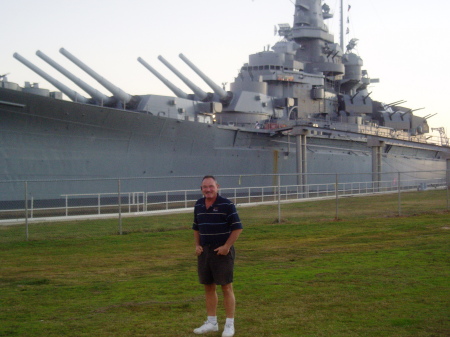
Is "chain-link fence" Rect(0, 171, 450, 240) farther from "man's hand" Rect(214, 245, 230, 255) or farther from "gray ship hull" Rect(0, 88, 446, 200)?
"man's hand" Rect(214, 245, 230, 255)

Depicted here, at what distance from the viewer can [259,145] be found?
35906 mm

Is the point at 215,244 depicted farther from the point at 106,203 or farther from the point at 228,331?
the point at 106,203

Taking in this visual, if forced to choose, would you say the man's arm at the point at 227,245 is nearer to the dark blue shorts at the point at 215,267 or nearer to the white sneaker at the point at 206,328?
the dark blue shorts at the point at 215,267

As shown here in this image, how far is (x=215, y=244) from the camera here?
210 inches

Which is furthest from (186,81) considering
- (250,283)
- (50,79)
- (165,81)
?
(250,283)

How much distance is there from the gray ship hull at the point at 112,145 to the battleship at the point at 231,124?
0.05 m

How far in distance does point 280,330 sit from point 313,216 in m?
12.4

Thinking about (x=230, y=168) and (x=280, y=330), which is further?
(x=230, y=168)

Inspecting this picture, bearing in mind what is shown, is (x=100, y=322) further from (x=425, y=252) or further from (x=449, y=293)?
(x=425, y=252)

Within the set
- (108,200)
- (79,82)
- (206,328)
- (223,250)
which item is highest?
(79,82)

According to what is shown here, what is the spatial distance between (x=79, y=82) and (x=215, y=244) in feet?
83.7

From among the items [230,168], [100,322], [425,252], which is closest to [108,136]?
[230,168]

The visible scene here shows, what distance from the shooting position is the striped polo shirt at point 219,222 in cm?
531

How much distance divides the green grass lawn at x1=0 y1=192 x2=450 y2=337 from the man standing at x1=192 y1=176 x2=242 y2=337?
28 cm
